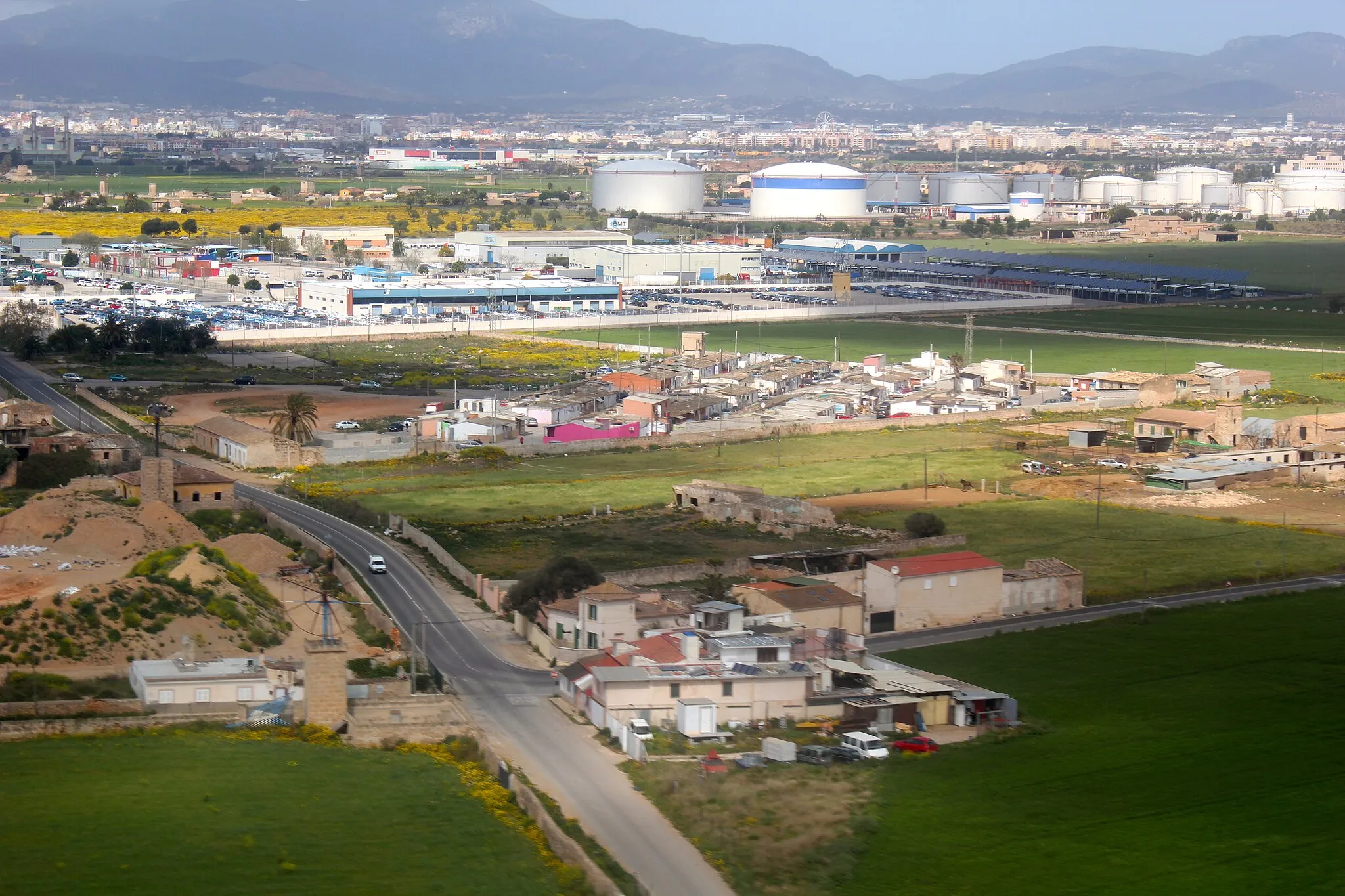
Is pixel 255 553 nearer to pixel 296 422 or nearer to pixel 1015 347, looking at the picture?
pixel 296 422

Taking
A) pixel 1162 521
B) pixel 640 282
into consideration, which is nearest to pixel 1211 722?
pixel 1162 521

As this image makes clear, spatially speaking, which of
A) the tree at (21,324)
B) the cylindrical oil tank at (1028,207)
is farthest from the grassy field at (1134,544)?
the cylindrical oil tank at (1028,207)

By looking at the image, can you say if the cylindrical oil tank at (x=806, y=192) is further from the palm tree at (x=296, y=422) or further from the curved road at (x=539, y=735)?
the curved road at (x=539, y=735)

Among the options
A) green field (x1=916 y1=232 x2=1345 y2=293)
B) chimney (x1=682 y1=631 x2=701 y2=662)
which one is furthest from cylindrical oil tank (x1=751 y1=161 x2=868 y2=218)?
chimney (x1=682 y1=631 x2=701 y2=662)

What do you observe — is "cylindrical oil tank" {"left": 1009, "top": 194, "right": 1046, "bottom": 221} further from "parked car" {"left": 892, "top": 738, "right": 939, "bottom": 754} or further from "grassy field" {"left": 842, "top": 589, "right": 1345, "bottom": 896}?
"parked car" {"left": 892, "top": 738, "right": 939, "bottom": 754}

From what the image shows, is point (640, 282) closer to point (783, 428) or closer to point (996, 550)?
point (783, 428)

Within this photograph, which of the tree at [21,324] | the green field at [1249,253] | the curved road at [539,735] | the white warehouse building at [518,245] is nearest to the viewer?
the curved road at [539,735]

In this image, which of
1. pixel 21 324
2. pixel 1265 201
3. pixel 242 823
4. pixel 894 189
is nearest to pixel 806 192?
pixel 894 189
